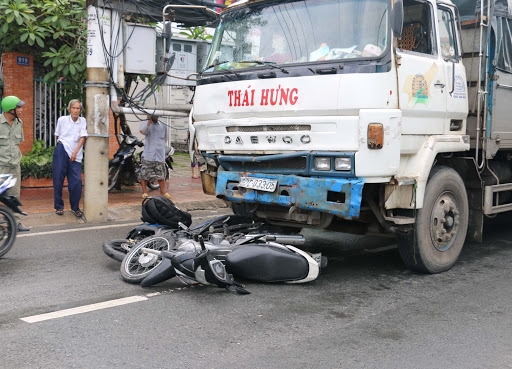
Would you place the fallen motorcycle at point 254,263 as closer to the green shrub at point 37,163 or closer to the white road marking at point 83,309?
the white road marking at point 83,309

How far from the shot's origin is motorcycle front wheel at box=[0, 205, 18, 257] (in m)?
6.38

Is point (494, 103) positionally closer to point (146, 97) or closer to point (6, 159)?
point (146, 97)

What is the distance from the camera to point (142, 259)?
5613mm

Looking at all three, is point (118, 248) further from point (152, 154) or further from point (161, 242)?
point (152, 154)

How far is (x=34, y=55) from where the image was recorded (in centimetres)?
1202

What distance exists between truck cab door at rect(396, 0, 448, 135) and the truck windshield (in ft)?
1.12

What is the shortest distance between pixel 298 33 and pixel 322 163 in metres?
1.29

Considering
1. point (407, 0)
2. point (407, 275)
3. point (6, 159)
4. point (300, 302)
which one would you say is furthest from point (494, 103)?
point (6, 159)

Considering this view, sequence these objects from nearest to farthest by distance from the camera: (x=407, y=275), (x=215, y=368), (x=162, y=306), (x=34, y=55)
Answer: (x=215, y=368) → (x=162, y=306) → (x=407, y=275) → (x=34, y=55)

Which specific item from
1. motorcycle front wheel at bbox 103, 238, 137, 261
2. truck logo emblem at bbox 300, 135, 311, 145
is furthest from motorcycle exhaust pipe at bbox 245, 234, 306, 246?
motorcycle front wheel at bbox 103, 238, 137, 261

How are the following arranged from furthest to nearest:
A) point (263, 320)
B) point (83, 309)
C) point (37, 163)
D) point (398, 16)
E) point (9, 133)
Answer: point (37, 163) → point (9, 133) → point (398, 16) → point (83, 309) → point (263, 320)

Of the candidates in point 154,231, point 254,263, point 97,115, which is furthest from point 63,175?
point 254,263

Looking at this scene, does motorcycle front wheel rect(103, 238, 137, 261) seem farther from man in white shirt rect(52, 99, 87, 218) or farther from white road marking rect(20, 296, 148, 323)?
man in white shirt rect(52, 99, 87, 218)

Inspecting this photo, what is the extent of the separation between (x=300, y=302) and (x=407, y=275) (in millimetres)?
1546
